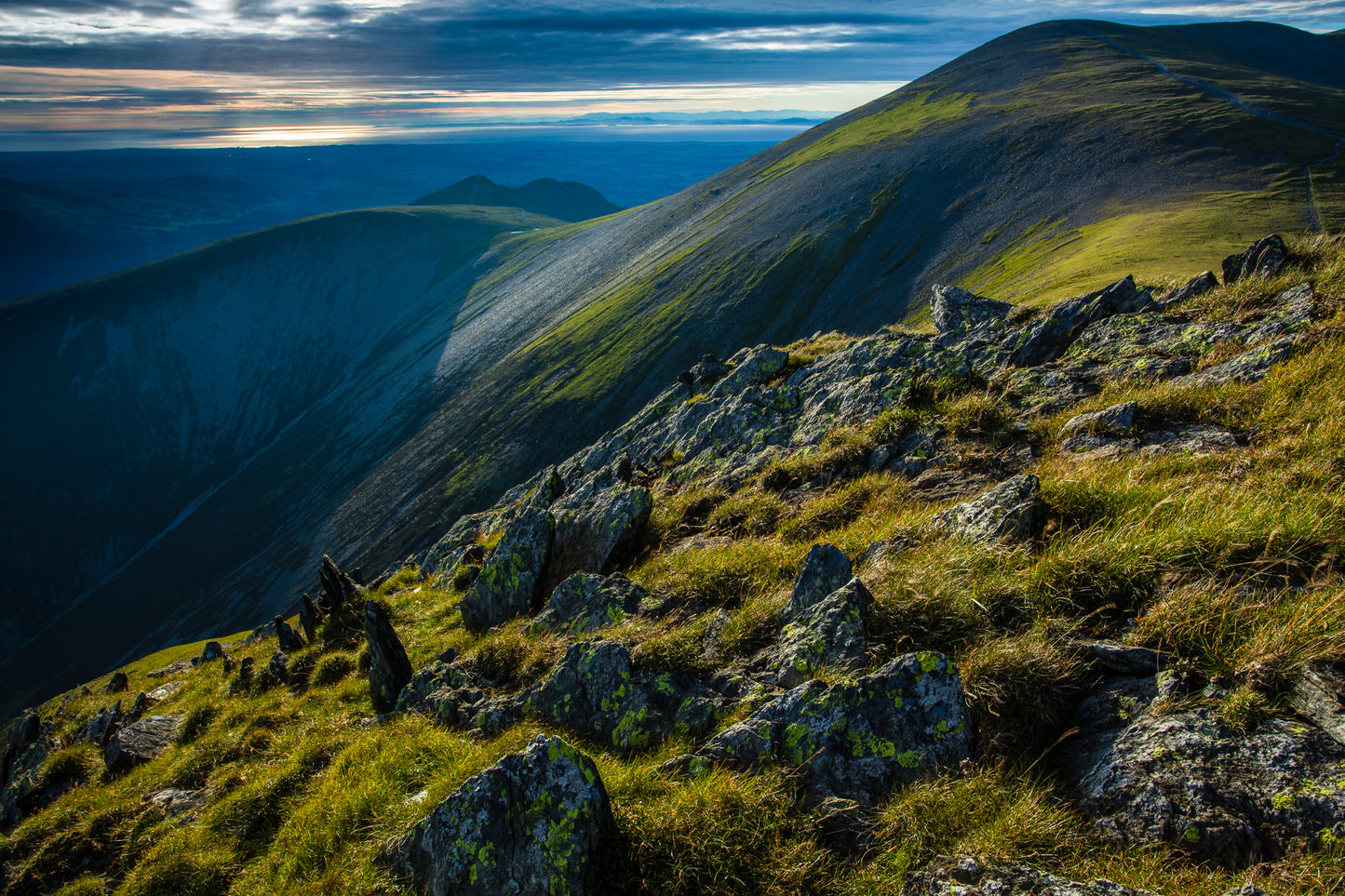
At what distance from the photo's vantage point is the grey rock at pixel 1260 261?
15997 millimetres

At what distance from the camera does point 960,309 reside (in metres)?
27.9

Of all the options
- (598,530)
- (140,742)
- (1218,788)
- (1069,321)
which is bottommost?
(140,742)

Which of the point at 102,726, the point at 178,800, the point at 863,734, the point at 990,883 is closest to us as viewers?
the point at 990,883

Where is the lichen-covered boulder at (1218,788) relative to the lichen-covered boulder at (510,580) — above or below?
above

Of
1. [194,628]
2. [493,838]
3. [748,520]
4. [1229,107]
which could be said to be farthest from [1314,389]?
[194,628]

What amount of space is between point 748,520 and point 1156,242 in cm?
6828

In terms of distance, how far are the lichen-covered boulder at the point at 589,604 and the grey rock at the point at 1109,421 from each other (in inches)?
344

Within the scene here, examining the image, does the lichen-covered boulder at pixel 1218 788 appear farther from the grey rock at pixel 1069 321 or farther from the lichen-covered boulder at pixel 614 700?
the grey rock at pixel 1069 321

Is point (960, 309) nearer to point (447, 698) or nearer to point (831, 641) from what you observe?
point (831, 641)

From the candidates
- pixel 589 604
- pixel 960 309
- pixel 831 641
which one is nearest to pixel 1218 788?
pixel 831 641

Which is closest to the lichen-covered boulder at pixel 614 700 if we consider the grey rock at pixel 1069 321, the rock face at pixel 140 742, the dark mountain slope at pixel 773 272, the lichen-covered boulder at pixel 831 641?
the lichen-covered boulder at pixel 831 641

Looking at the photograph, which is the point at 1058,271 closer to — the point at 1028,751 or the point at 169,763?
the point at 1028,751

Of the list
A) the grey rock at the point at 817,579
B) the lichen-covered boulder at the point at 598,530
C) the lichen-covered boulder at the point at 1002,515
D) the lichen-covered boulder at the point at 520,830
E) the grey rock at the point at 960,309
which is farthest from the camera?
the grey rock at the point at 960,309

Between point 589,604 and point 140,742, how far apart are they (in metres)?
14.6
